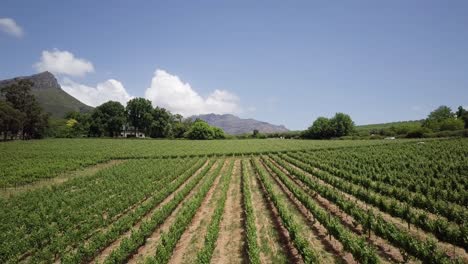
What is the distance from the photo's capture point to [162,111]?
11306 cm

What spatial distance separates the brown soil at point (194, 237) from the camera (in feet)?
37.5

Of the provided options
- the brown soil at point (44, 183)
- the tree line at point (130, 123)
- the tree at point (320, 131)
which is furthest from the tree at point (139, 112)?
the brown soil at point (44, 183)

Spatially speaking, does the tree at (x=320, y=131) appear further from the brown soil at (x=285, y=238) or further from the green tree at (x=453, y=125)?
the brown soil at (x=285, y=238)

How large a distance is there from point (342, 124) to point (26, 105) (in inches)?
4929

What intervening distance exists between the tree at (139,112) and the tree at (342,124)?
82894 mm

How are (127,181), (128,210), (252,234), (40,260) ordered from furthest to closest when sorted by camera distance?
(127,181)
(128,210)
(252,234)
(40,260)

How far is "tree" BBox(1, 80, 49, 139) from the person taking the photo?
8562cm

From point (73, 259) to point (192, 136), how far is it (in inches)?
4123

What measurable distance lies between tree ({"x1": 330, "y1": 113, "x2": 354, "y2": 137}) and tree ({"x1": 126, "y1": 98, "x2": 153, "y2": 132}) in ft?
272

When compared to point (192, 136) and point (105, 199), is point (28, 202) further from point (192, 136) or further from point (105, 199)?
point (192, 136)

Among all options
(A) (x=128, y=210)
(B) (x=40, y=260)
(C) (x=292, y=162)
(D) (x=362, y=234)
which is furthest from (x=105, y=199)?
A: (C) (x=292, y=162)

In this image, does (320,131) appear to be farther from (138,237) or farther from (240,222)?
(138,237)

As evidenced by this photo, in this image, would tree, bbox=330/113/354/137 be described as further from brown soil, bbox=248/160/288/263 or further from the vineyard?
brown soil, bbox=248/160/288/263

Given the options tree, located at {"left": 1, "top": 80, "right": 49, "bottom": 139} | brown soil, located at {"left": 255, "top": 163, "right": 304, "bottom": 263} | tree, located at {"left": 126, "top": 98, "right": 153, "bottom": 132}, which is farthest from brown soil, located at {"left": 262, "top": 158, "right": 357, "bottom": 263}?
tree, located at {"left": 126, "top": 98, "right": 153, "bottom": 132}
